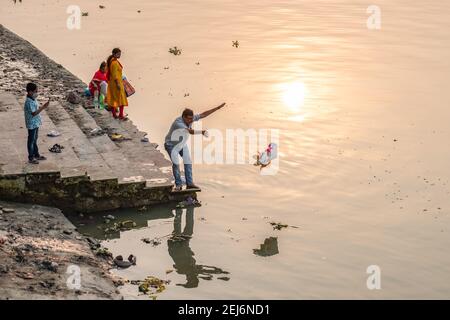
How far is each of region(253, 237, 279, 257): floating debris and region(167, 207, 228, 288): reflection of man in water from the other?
0.81 metres

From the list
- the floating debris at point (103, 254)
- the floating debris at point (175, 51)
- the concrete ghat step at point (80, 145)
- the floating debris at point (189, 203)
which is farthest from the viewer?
the floating debris at point (175, 51)

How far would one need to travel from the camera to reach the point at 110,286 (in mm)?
10250

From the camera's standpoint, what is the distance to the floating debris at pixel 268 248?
11703mm

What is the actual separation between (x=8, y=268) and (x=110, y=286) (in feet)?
4.32

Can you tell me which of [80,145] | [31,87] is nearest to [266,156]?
[80,145]

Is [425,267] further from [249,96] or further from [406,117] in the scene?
[249,96]

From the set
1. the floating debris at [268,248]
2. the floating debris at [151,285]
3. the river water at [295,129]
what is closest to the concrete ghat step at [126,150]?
the river water at [295,129]

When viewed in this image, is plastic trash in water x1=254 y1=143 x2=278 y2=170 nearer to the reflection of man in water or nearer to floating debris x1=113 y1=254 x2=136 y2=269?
the reflection of man in water

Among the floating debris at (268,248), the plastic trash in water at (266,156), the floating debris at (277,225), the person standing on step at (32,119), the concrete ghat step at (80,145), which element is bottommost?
the floating debris at (268,248)

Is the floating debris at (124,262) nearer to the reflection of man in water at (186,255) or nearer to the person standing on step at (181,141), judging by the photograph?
the reflection of man in water at (186,255)

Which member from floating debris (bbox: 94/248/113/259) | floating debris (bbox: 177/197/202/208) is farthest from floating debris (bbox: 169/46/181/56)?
floating debris (bbox: 94/248/113/259)

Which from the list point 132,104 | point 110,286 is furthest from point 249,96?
point 110,286

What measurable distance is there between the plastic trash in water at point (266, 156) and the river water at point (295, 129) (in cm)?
19

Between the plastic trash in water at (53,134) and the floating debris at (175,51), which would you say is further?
the floating debris at (175,51)
